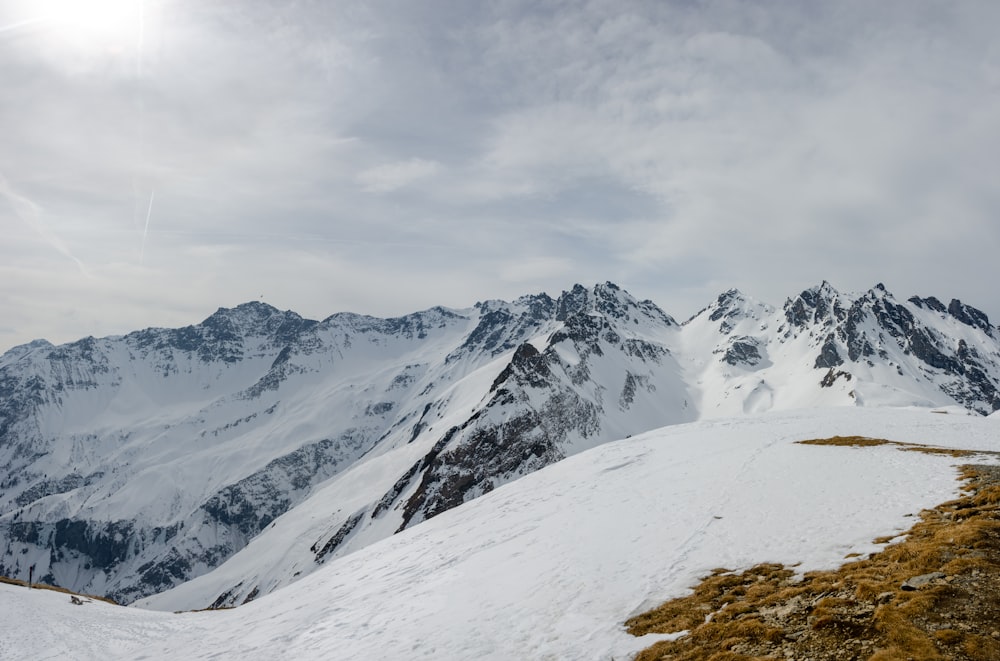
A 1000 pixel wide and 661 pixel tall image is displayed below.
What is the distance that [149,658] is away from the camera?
26.1 metres

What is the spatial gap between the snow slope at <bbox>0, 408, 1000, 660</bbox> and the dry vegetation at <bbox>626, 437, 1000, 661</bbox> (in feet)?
4.36

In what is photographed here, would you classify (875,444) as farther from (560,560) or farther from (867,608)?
(867,608)

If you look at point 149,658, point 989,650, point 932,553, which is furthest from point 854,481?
point 149,658

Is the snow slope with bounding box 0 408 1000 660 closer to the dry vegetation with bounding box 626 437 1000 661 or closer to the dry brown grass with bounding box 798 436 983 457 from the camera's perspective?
the dry vegetation with bounding box 626 437 1000 661

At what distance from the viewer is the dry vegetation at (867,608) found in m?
11.5

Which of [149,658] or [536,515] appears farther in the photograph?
[536,515]

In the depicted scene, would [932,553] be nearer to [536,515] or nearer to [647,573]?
[647,573]

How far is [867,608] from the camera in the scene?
43.3 feet

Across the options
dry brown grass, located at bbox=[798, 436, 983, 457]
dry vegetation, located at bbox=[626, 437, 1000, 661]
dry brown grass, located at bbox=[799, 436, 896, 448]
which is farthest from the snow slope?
dry brown grass, located at bbox=[799, 436, 896, 448]

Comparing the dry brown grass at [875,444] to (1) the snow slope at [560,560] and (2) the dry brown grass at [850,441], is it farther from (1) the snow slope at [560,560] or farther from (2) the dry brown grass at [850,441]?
(1) the snow slope at [560,560]

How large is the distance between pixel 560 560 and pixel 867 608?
12.8 m

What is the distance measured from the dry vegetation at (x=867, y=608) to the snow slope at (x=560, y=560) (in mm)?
1330

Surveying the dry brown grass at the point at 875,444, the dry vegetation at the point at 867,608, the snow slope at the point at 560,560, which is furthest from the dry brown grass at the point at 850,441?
the dry vegetation at the point at 867,608

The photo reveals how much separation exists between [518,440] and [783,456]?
526 feet
